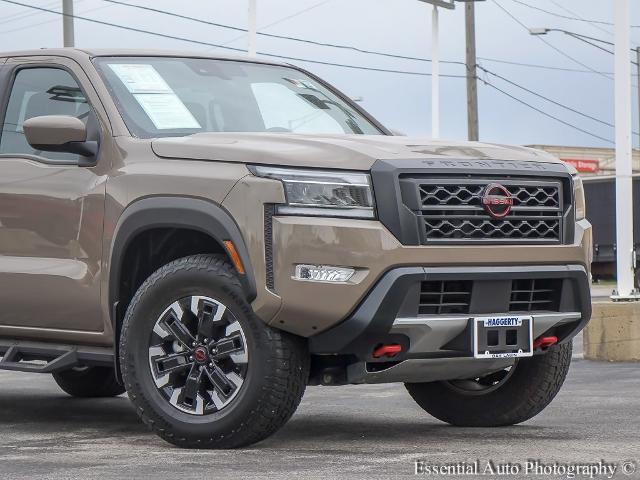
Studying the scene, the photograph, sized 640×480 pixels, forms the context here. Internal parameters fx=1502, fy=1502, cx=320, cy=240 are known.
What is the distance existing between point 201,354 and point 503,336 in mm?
1384

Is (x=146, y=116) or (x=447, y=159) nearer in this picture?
(x=447, y=159)

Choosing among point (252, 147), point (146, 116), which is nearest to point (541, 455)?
point (252, 147)

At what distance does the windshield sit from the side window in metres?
0.23

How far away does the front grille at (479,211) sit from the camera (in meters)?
6.73

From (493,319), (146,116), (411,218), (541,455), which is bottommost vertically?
(541,455)

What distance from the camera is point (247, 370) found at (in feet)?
22.0

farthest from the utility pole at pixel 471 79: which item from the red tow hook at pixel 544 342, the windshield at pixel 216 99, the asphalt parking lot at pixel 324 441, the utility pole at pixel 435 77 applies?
the red tow hook at pixel 544 342

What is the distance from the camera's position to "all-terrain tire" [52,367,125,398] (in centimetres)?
1018

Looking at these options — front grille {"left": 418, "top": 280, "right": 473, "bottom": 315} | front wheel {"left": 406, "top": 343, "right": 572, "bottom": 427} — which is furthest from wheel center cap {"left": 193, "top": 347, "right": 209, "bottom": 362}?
front wheel {"left": 406, "top": 343, "right": 572, "bottom": 427}

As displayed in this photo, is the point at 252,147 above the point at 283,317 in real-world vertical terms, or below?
above

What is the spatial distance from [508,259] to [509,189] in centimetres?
34

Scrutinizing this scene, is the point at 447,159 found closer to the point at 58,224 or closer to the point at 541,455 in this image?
the point at 541,455

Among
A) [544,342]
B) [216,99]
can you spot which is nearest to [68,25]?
[216,99]

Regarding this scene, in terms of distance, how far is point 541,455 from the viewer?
6.59 metres
